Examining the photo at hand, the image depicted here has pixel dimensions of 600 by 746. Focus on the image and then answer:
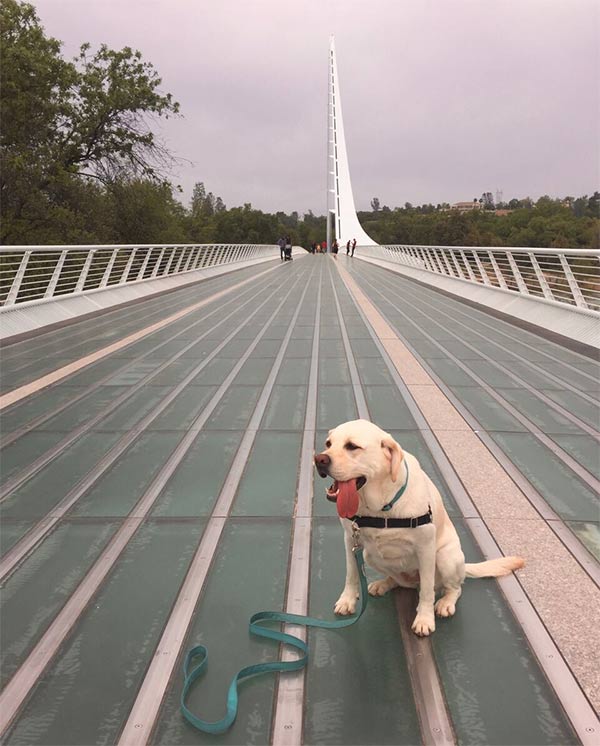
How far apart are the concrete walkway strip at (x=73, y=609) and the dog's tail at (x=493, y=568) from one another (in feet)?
5.47

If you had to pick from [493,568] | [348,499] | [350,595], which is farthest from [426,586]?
[348,499]

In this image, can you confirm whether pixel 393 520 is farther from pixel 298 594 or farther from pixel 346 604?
pixel 298 594

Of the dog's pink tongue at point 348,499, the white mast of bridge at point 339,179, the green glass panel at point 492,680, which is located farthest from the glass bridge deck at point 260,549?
the white mast of bridge at point 339,179

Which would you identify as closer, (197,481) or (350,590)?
(350,590)

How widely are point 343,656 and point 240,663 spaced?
384mm

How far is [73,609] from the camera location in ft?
8.01

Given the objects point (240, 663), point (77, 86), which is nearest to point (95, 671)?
point (240, 663)

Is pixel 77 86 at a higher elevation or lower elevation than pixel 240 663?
higher

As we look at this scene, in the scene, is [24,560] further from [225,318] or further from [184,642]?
[225,318]

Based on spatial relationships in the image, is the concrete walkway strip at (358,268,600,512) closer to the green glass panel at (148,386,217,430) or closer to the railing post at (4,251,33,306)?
the green glass panel at (148,386,217,430)

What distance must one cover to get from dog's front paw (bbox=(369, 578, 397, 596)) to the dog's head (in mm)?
728

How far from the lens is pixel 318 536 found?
3018mm

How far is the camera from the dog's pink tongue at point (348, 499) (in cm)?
192

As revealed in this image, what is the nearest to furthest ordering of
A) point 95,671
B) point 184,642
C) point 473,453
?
point 95,671
point 184,642
point 473,453
